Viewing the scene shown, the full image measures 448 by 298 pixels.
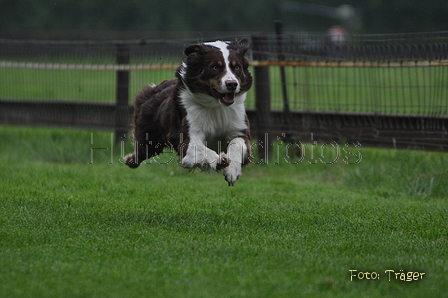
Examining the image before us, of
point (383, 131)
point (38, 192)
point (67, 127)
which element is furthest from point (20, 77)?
point (383, 131)

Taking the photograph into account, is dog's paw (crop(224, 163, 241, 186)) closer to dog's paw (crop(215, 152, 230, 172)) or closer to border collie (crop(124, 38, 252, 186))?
border collie (crop(124, 38, 252, 186))

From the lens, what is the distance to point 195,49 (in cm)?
585

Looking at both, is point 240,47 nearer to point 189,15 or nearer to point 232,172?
point 232,172

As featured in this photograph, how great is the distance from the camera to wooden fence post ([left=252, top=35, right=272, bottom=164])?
9.41 m

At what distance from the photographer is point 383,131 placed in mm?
8492

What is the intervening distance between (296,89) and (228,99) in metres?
4.35

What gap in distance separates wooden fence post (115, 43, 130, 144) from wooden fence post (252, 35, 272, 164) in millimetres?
2370

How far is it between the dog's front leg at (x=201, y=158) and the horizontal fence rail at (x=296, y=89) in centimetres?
296

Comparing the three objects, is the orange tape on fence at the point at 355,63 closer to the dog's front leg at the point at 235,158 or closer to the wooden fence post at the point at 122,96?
the wooden fence post at the point at 122,96

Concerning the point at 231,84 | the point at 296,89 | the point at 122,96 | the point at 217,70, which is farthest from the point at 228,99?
the point at 122,96

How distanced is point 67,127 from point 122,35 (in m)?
23.0

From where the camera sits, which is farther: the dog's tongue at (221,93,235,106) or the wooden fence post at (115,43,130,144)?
the wooden fence post at (115,43,130,144)

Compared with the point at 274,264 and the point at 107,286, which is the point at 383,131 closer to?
the point at 274,264

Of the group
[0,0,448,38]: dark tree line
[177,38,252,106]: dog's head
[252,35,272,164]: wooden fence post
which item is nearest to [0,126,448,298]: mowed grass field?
[252,35,272,164]: wooden fence post
